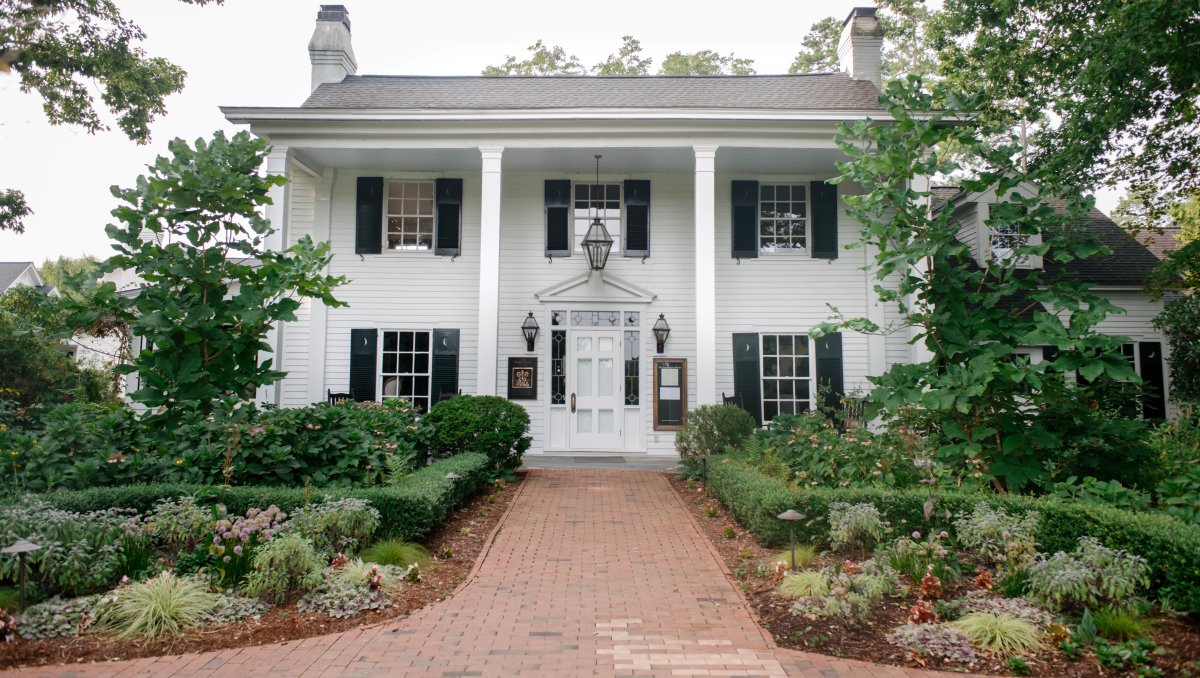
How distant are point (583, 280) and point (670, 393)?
2.58m

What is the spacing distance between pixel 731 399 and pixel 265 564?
31.6 ft

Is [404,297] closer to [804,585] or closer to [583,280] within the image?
[583,280]

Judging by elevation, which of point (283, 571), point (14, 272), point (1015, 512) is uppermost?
point (14, 272)

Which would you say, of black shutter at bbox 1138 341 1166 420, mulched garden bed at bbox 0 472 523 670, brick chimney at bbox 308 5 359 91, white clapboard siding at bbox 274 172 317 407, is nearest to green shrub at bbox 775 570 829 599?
mulched garden bed at bbox 0 472 523 670

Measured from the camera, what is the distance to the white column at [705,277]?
40.9 ft

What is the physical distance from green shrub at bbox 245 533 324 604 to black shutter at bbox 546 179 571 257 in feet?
30.7

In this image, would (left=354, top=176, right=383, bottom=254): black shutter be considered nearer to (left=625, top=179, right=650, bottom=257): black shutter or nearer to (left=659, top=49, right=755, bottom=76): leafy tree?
(left=625, top=179, right=650, bottom=257): black shutter

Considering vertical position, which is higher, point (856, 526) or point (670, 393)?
point (670, 393)

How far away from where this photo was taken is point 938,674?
434cm

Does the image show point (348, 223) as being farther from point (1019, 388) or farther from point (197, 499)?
point (1019, 388)

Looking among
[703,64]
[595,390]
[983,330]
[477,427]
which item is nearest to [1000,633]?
[983,330]

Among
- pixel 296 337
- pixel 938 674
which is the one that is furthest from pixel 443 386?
pixel 938 674

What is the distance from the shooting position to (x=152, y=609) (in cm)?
482

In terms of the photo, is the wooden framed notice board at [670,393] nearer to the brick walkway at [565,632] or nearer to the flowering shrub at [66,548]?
the brick walkway at [565,632]
